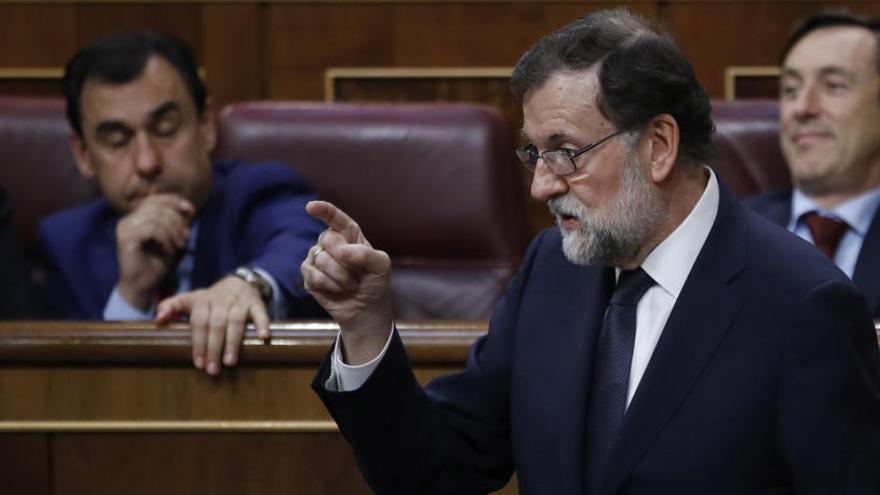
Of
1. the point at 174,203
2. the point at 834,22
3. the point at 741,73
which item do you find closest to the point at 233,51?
the point at 174,203

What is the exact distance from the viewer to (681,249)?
2.58 ft

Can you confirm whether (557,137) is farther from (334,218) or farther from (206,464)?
(206,464)

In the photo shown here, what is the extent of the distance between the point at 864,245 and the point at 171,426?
730mm

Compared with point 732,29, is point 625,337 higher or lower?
lower

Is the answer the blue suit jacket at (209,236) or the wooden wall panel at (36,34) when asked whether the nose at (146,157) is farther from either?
the wooden wall panel at (36,34)

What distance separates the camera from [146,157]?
132cm

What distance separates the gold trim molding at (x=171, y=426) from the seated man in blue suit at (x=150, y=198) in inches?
11.4

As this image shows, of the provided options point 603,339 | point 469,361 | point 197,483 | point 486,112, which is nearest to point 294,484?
point 197,483

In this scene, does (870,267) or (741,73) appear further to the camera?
(741,73)

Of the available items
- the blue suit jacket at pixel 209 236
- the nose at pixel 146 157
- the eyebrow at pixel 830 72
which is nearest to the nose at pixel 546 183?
the blue suit jacket at pixel 209 236

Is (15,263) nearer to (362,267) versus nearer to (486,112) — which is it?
(486,112)

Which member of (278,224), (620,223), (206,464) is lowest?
(206,464)

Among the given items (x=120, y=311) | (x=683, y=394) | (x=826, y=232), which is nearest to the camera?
(x=683, y=394)

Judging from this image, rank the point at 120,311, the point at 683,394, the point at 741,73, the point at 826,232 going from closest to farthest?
the point at 683,394 → the point at 120,311 → the point at 826,232 → the point at 741,73
